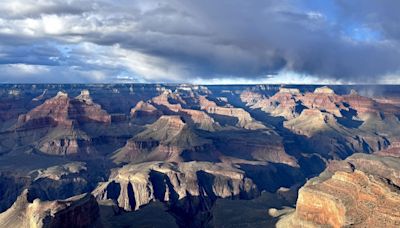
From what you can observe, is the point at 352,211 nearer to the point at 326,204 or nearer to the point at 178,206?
the point at 326,204

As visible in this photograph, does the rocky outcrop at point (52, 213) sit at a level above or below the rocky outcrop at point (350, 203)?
below

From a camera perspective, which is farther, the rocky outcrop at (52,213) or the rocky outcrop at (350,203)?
the rocky outcrop at (52,213)

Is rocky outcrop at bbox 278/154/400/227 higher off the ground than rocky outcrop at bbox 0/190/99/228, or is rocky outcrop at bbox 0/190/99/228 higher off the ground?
rocky outcrop at bbox 278/154/400/227

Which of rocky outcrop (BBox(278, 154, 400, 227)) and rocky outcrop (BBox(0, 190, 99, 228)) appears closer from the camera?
rocky outcrop (BBox(278, 154, 400, 227))

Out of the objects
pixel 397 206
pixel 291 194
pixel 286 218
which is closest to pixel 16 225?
pixel 286 218
